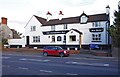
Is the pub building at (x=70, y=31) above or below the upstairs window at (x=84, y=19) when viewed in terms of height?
below

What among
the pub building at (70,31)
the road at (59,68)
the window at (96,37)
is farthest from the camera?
the window at (96,37)

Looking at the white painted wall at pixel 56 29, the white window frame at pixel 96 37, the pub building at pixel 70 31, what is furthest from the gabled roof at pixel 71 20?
the white window frame at pixel 96 37

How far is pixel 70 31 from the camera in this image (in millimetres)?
47906

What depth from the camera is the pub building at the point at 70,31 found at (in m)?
44.6

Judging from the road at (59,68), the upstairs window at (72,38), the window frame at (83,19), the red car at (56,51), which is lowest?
the road at (59,68)

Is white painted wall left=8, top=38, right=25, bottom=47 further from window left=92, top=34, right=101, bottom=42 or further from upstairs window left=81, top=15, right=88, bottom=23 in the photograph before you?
window left=92, top=34, right=101, bottom=42

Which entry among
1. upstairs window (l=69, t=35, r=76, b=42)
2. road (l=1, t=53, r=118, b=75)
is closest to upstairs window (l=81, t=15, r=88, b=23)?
upstairs window (l=69, t=35, r=76, b=42)

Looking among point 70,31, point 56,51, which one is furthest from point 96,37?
point 56,51

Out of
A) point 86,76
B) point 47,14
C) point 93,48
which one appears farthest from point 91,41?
point 86,76

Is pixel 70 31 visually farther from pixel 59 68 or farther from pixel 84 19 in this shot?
pixel 59 68

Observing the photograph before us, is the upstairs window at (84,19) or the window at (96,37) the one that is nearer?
the window at (96,37)

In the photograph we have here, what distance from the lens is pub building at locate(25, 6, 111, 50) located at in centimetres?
4459

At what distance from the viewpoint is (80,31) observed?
4775 cm

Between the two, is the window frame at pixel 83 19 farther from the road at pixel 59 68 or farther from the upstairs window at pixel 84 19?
the road at pixel 59 68
